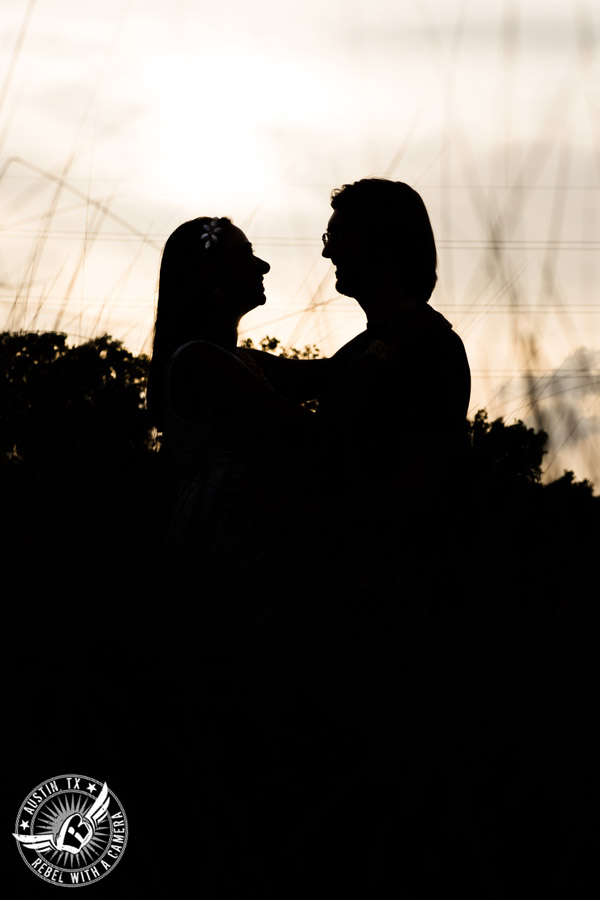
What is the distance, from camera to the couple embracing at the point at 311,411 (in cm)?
175

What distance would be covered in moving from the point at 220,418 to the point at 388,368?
482mm

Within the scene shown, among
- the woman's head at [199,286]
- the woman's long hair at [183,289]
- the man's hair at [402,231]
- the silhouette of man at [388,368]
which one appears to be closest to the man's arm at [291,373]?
the silhouette of man at [388,368]

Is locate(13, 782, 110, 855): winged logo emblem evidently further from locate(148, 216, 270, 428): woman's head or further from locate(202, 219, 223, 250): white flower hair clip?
locate(202, 219, 223, 250): white flower hair clip

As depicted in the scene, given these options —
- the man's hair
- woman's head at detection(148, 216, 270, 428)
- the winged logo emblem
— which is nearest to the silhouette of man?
the man's hair

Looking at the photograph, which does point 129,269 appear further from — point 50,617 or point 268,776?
point 268,776

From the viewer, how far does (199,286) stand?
2.79 meters

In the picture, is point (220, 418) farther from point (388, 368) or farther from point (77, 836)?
point (77, 836)

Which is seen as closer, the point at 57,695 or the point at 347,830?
the point at 347,830

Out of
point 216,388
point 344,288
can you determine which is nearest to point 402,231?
point 344,288

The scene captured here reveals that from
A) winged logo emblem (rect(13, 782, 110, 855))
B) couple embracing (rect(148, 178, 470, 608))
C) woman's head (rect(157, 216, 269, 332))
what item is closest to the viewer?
winged logo emblem (rect(13, 782, 110, 855))

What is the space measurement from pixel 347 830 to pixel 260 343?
233 cm

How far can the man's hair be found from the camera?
2656 mm

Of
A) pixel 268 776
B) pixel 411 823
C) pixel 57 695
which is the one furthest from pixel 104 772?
pixel 411 823

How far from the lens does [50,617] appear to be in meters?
1.61
